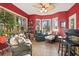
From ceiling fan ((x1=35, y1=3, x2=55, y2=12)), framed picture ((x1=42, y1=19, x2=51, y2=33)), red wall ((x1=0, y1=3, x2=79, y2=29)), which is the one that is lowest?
framed picture ((x1=42, y1=19, x2=51, y2=33))

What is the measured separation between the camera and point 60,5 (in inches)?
96.7

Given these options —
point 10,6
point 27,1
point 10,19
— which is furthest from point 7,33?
point 27,1

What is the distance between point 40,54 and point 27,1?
105 centimetres

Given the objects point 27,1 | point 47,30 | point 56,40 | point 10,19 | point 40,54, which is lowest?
point 40,54

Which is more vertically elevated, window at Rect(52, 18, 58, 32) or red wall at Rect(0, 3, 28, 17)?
red wall at Rect(0, 3, 28, 17)

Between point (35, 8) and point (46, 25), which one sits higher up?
point (35, 8)

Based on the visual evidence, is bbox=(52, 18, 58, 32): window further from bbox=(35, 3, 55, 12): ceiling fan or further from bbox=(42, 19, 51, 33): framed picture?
bbox=(35, 3, 55, 12): ceiling fan

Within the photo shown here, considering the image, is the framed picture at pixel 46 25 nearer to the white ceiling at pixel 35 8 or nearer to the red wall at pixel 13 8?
the white ceiling at pixel 35 8

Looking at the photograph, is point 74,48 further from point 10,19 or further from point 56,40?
point 10,19

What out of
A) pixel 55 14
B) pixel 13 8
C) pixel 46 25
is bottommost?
pixel 46 25

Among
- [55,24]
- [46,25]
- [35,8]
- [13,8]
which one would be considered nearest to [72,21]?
[55,24]

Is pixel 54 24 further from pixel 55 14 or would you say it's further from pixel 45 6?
pixel 45 6

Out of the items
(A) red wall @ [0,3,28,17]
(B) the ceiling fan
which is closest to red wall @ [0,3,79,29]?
(A) red wall @ [0,3,28,17]

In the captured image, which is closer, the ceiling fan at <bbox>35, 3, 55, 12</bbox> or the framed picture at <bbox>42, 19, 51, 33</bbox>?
the ceiling fan at <bbox>35, 3, 55, 12</bbox>
